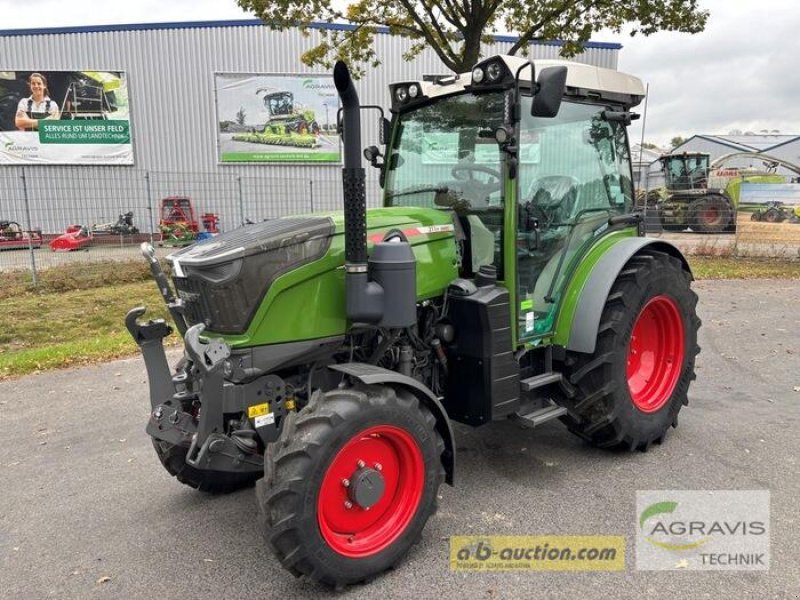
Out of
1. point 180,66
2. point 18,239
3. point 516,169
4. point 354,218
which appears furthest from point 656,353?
point 180,66

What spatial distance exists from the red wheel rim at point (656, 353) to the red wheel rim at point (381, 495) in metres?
2.00

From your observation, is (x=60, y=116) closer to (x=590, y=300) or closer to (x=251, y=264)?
(x=251, y=264)

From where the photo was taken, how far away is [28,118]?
20.0 metres

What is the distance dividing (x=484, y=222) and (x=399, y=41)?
18.2 meters

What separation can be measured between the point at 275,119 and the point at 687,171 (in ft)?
46.6

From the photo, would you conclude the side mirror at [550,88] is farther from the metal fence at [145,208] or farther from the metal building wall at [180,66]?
the metal building wall at [180,66]

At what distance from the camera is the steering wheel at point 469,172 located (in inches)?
135

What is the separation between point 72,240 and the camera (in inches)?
504

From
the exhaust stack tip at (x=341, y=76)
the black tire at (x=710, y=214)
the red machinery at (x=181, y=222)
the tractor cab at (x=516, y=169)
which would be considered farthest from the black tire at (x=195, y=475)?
the black tire at (x=710, y=214)

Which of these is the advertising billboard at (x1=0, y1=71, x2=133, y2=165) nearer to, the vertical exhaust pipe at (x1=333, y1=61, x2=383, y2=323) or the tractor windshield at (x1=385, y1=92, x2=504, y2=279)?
the tractor windshield at (x1=385, y1=92, x2=504, y2=279)

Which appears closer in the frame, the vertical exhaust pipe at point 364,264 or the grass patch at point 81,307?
the vertical exhaust pipe at point 364,264

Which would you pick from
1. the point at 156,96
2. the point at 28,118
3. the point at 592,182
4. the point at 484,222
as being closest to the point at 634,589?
the point at 484,222

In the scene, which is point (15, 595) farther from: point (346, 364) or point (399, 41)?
point (399, 41)

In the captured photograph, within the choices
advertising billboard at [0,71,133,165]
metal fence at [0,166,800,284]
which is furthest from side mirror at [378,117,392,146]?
advertising billboard at [0,71,133,165]
